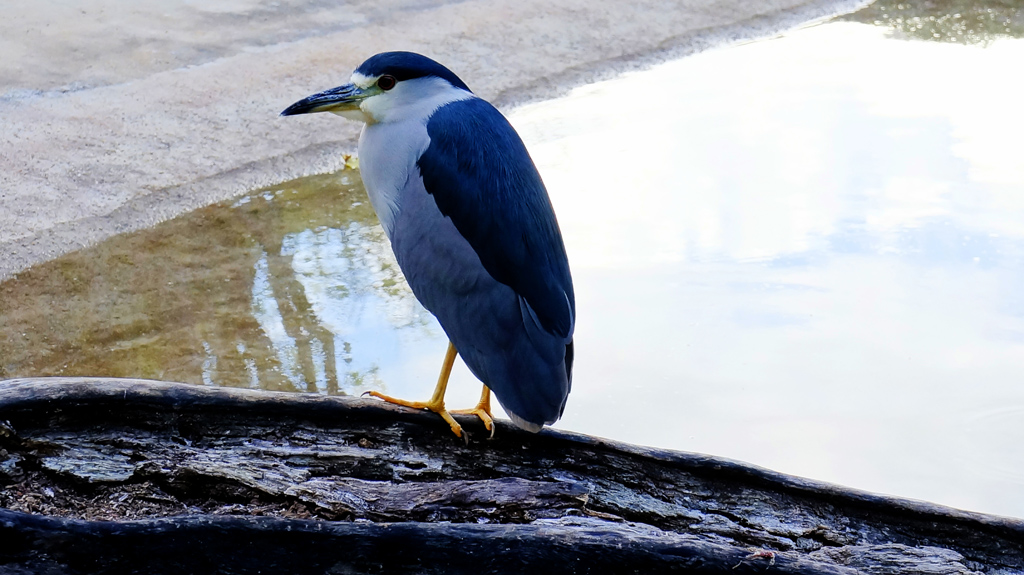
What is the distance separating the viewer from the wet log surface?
128cm

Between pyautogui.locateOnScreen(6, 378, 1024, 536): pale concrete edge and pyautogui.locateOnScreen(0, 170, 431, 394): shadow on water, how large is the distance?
0.96 meters

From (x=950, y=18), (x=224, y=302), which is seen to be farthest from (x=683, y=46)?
(x=224, y=302)

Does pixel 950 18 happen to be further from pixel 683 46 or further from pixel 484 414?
pixel 484 414

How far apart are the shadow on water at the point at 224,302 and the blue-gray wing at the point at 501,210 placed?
3.81 ft

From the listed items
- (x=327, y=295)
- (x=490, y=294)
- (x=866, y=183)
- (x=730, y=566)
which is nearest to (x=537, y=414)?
(x=490, y=294)

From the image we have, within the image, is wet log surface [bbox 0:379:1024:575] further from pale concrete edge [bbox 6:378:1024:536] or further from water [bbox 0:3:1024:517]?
water [bbox 0:3:1024:517]

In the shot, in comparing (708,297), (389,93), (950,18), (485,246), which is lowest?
(708,297)

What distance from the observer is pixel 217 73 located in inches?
178

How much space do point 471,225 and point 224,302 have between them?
162 centimetres

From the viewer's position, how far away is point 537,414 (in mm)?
1544

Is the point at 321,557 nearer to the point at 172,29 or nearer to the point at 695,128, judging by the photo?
the point at 695,128

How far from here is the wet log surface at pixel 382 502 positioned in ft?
4.20

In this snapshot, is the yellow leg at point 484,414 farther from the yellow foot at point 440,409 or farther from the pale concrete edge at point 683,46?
the pale concrete edge at point 683,46

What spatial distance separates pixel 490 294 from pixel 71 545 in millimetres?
689
